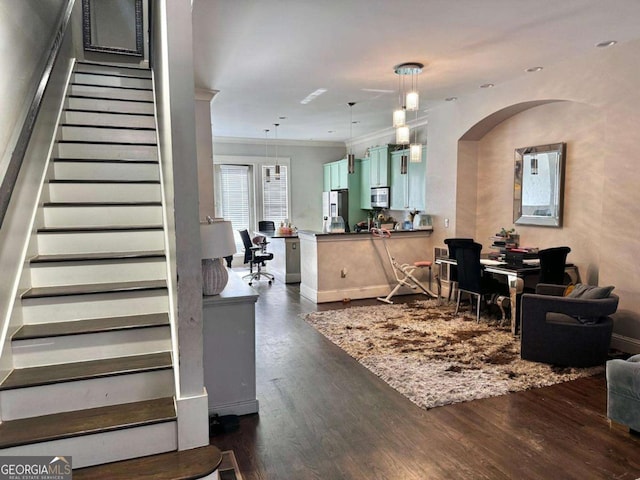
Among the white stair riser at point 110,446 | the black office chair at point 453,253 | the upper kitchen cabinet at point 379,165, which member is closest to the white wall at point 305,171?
the upper kitchen cabinet at point 379,165

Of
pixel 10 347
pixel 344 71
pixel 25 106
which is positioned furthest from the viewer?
pixel 344 71

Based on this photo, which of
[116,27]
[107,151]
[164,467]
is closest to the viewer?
[164,467]

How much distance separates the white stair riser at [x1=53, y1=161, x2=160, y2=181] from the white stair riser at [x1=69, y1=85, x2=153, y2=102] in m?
1.38

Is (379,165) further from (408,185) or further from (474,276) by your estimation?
(474,276)

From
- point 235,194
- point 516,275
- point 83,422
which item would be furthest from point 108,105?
point 235,194

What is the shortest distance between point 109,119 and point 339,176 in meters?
5.97

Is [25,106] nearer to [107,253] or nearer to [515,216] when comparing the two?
[107,253]

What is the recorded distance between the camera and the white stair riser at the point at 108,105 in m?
4.32

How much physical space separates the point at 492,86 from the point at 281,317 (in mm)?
3852

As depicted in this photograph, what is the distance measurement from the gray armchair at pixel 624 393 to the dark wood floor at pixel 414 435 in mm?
105

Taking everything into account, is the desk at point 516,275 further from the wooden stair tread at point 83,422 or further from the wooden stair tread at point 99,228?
the wooden stair tread at point 83,422

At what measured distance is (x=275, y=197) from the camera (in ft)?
33.2

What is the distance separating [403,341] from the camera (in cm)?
435

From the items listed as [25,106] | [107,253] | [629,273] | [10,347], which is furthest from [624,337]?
[25,106]
